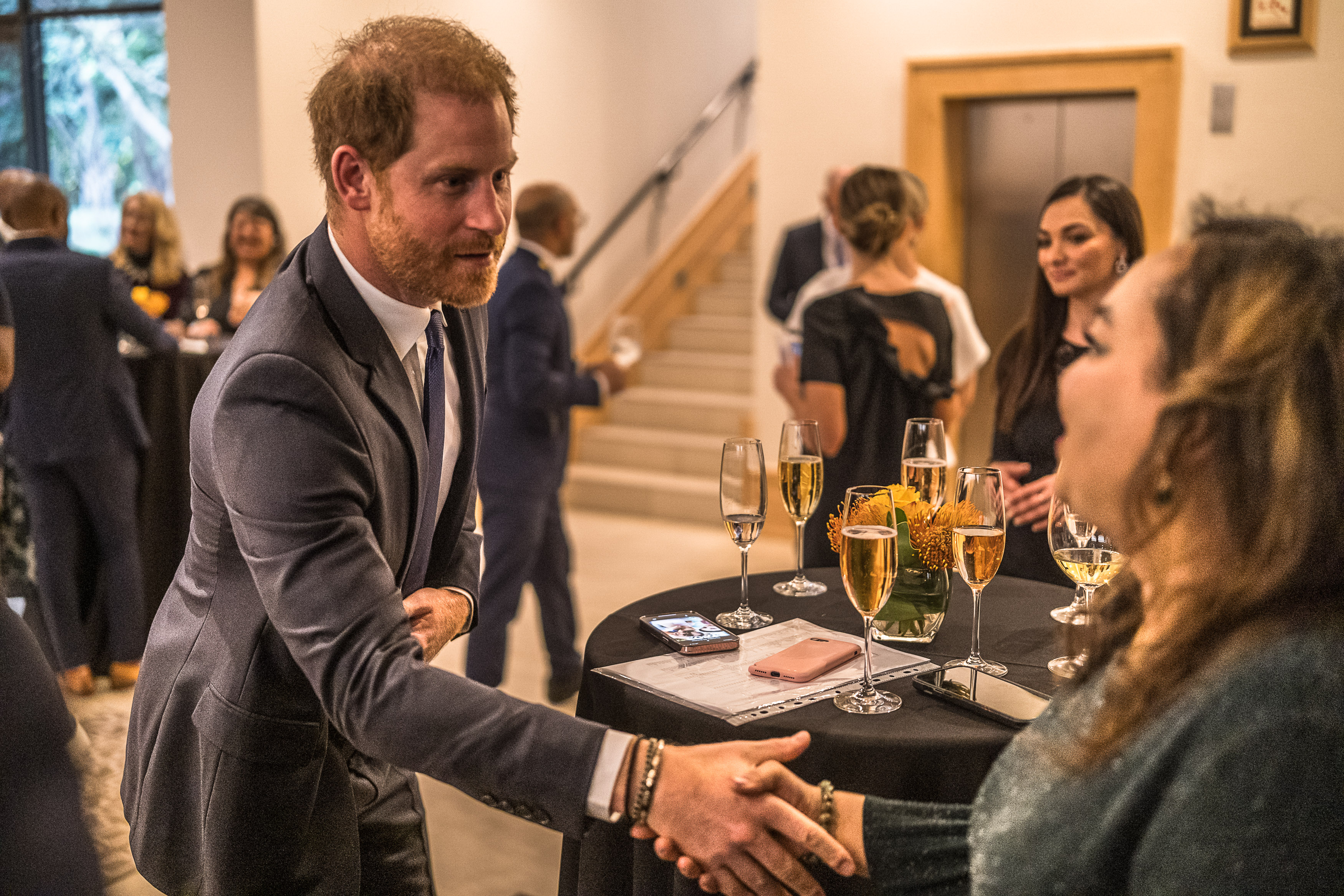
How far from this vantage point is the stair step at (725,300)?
825 cm

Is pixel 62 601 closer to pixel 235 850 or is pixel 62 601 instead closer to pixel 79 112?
pixel 235 850

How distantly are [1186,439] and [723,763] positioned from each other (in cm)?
67

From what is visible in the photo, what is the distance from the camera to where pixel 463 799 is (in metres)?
3.39

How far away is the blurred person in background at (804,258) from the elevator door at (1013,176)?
86 centimetres

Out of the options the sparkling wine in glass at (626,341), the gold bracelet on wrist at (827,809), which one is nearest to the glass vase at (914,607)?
the gold bracelet on wrist at (827,809)

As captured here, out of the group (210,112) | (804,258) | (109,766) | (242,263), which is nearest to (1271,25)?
(804,258)

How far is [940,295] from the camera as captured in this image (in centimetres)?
365

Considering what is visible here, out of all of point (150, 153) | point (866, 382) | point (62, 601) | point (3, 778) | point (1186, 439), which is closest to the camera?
point (1186, 439)

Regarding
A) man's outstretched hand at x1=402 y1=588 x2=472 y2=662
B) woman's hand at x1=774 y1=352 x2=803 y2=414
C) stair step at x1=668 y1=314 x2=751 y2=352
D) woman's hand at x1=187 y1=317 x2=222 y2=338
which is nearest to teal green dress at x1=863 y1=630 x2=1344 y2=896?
man's outstretched hand at x1=402 y1=588 x2=472 y2=662

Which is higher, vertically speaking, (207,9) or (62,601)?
(207,9)

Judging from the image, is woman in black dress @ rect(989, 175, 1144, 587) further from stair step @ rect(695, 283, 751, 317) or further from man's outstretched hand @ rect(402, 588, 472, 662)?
stair step @ rect(695, 283, 751, 317)

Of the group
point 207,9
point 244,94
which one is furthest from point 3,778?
→ point 207,9

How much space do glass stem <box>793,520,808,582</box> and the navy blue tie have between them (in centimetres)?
67

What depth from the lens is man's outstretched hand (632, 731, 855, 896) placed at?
4.35 feet
